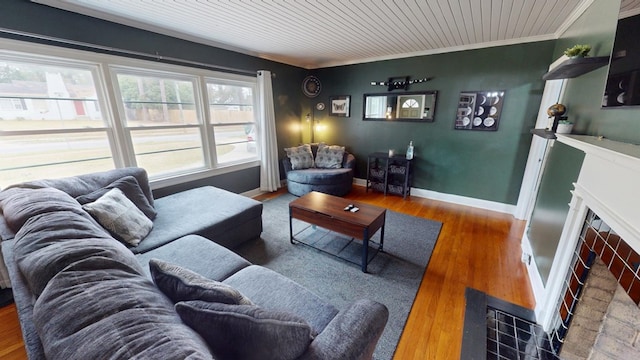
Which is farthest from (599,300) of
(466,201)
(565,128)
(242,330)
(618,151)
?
(466,201)

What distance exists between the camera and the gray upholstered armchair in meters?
3.92

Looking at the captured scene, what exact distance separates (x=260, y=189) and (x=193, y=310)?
365cm

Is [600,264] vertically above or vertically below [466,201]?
above

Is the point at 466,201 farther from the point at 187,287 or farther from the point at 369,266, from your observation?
the point at 187,287

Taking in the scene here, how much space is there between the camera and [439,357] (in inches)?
57.3

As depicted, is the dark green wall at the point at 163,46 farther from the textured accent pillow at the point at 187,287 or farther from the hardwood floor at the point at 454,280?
the textured accent pillow at the point at 187,287

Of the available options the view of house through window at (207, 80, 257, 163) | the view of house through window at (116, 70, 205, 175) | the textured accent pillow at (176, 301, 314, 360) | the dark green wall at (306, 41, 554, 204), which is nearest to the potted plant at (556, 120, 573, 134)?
the dark green wall at (306, 41, 554, 204)

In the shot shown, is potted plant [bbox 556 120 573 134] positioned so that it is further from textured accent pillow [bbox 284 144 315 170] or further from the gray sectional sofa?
textured accent pillow [bbox 284 144 315 170]

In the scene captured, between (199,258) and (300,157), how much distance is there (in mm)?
2887

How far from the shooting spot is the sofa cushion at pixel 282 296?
3.98 ft

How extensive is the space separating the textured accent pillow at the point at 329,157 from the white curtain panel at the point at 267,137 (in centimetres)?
80

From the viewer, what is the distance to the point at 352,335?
37.9 inches

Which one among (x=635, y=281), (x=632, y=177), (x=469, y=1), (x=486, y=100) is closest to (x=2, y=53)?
(x=469, y=1)

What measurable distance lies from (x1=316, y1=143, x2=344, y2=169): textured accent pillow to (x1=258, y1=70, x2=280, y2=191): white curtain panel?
0.80m
